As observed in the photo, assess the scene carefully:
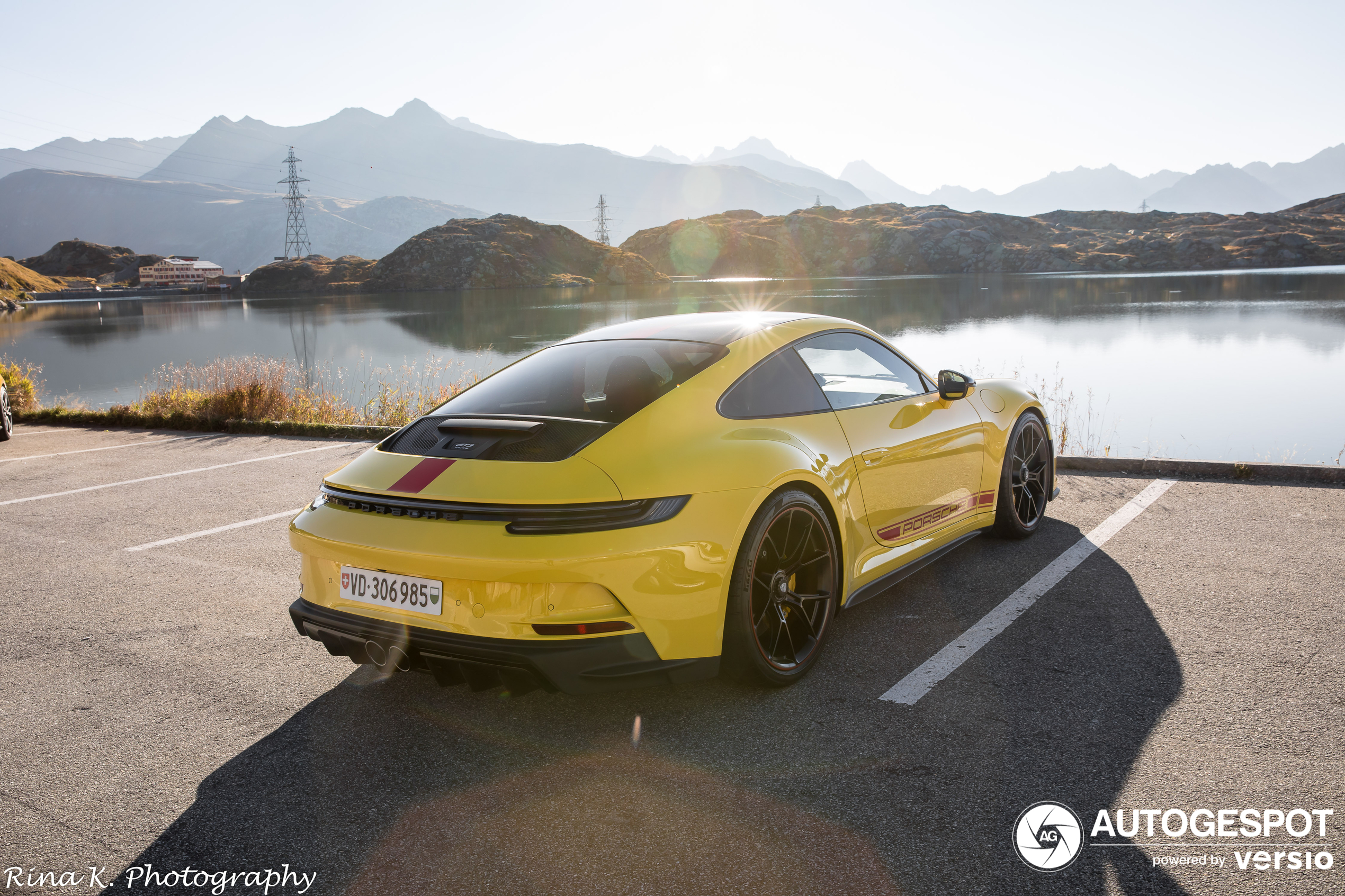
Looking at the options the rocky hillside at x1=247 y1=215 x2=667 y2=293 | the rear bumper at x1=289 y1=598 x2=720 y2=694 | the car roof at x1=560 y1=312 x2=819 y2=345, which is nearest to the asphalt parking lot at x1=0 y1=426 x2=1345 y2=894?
the rear bumper at x1=289 y1=598 x2=720 y2=694

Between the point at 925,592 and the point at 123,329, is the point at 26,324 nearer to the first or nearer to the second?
the point at 123,329

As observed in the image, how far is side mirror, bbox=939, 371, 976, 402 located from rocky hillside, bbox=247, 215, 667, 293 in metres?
95.2

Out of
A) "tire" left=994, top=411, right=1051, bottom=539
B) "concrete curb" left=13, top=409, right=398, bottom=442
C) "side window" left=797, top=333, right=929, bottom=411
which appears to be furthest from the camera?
"concrete curb" left=13, top=409, right=398, bottom=442

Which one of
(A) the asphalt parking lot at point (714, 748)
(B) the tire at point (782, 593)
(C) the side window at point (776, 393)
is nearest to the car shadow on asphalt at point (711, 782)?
(A) the asphalt parking lot at point (714, 748)

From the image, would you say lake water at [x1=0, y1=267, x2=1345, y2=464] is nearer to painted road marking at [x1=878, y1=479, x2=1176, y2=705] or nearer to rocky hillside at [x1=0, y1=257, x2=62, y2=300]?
painted road marking at [x1=878, y1=479, x2=1176, y2=705]

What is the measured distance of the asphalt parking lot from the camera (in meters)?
2.19

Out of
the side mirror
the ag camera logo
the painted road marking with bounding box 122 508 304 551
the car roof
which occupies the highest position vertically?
the car roof

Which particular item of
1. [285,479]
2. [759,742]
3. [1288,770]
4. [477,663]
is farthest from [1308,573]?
[285,479]

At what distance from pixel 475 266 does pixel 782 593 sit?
102322 millimetres

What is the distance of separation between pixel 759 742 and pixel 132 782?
202 cm

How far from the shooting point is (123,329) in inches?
1807

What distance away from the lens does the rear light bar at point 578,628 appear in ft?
8.28

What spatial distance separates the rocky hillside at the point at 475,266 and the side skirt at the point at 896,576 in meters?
95.4

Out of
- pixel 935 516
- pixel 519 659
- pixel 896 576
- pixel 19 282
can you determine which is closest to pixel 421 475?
pixel 519 659
